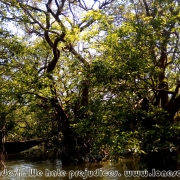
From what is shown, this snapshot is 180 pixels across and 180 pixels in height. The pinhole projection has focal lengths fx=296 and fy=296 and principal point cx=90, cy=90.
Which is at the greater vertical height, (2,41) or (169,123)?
(2,41)

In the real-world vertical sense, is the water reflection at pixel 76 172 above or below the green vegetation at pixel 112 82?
below

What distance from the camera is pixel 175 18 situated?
25.6 feet

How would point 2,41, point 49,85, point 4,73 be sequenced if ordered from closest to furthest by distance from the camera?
point 2,41
point 49,85
point 4,73

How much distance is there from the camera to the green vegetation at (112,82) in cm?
772

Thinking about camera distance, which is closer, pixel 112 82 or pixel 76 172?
pixel 112 82

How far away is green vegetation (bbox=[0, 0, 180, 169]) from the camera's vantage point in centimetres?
772

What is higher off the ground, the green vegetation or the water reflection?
the green vegetation

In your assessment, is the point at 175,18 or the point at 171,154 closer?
the point at 175,18

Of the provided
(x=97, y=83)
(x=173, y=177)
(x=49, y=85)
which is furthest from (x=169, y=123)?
(x=49, y=85)

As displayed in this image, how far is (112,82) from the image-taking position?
8055mm

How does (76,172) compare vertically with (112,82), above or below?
below

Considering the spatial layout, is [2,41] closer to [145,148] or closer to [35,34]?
[35,34]

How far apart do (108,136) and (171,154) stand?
2.08m

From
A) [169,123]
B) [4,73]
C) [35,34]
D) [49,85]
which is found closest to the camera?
[169,123]
